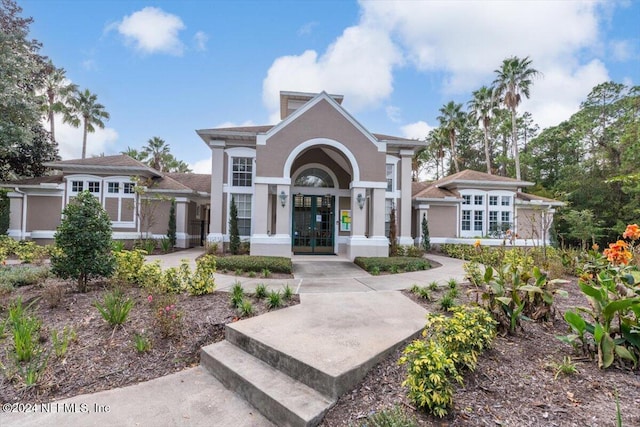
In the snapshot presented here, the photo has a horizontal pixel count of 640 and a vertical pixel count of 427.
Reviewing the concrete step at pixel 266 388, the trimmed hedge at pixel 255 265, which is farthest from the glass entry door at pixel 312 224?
the concrete step at pixel 266 388

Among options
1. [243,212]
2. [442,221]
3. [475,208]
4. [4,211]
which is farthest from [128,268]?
[475,208]

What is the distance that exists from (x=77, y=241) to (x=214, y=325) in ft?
11.0

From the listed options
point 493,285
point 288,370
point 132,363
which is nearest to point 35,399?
point 132,363

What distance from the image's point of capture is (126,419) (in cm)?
276

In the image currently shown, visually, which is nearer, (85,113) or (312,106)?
(312,106)

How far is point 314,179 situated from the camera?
1442 centimetres

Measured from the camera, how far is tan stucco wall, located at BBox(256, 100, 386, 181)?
11.2m

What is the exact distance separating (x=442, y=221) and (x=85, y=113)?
3030cm

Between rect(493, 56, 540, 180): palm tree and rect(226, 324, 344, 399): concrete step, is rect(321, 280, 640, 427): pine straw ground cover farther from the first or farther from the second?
rect(493, 56, 540, 180): palm tree

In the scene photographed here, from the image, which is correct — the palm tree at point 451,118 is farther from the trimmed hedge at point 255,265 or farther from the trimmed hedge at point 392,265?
the trimmed hedge at point 255,265

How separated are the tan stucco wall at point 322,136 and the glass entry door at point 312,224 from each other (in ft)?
10.7

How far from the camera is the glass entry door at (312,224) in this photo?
46.8ft

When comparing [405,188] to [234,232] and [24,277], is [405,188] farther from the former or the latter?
[24,277]

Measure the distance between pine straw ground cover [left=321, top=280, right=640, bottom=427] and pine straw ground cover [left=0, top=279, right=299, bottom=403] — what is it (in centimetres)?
245
